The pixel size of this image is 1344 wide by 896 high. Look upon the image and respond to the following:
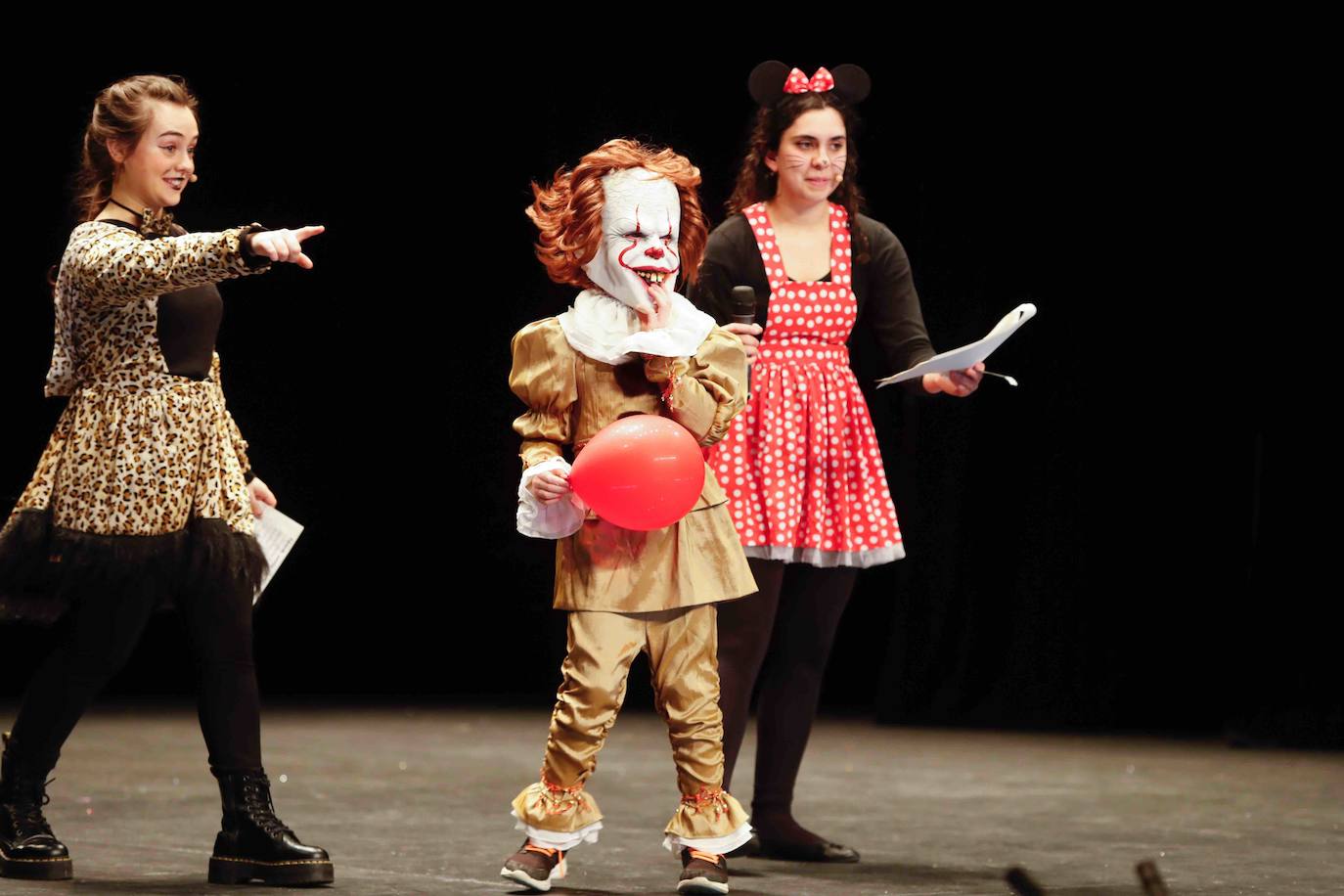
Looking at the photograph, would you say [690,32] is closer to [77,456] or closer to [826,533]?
[826,533]

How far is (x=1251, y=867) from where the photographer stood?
3.00m

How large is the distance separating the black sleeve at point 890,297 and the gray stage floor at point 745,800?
89cm

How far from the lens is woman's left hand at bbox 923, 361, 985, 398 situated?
3.00 metres

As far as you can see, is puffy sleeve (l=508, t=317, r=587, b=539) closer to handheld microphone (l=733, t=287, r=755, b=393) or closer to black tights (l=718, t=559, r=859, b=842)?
handheld microphone (l=733, t=287, r=755, b=393)

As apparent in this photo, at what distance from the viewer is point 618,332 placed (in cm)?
268

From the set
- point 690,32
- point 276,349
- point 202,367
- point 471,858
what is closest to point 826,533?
point 471,858

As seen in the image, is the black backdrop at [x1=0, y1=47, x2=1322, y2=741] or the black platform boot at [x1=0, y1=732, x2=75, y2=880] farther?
the black backdrop at [x1=0, y1=47, x2=1322, y2=741]

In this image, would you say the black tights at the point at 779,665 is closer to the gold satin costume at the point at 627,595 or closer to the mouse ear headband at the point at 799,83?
the gold satin costume at the point at 627,595

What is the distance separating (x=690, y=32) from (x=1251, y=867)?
3.56 m

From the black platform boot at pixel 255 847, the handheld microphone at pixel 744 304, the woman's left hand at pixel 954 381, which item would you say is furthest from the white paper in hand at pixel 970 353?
the black platform boot at pixel 255 847

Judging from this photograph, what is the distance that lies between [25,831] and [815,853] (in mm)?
1239

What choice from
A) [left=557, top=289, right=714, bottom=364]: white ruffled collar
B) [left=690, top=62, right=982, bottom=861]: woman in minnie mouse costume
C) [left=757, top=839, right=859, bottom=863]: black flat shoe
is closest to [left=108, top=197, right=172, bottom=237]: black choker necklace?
[left=557, top=289, right=714, bottom=364]: white ruffled collar

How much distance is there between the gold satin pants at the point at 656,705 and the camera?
2.62 m

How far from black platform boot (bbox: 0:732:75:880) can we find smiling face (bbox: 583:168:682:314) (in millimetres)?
1146
